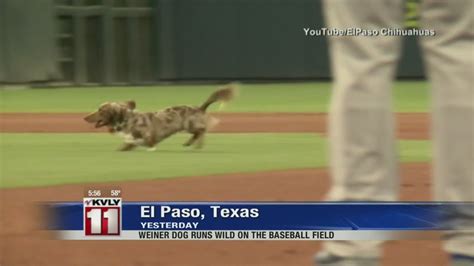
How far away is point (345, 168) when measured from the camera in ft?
10.9

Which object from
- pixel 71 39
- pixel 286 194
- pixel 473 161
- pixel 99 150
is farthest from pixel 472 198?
pixel 71 39

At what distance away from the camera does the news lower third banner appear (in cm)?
378

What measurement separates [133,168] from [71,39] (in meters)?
3.70

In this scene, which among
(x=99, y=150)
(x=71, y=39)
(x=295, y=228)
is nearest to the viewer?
(x=295, y=228)

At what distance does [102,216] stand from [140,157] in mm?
3239

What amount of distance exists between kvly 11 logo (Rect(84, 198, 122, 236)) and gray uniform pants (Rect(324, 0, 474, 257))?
27.6 inches

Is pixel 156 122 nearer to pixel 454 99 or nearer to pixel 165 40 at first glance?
pixel 165 40

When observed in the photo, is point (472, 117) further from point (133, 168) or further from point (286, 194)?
point (133, 168)

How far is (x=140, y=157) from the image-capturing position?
715 cm

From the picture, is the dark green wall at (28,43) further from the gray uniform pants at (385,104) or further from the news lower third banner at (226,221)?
the gray uniform pants at (385,104)

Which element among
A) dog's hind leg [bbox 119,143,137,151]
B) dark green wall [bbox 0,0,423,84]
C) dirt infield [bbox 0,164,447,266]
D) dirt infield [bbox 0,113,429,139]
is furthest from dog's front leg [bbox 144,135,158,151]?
dirt infield [bbox 0,164,447,266]

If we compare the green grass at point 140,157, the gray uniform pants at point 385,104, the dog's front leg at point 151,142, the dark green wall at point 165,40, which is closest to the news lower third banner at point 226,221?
the gray uniform pants at point 385,104

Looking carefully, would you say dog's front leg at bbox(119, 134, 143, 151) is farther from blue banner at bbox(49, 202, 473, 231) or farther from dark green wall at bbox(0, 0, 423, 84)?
blue banner at bbox(49, 202, 473, 231)

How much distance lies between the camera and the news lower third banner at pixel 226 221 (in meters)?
3.78
